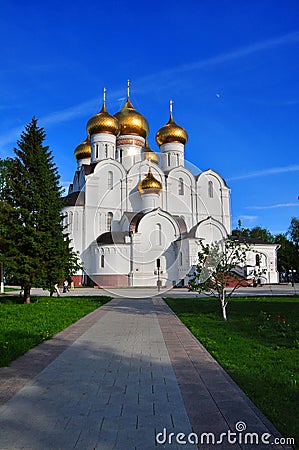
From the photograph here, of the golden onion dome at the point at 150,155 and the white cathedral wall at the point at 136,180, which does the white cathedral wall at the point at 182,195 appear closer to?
the white cathedral wall at the point at 136,180

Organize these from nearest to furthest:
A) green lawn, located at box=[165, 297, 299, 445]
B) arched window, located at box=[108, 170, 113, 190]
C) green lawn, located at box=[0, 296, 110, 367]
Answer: green lawn, located at box=[165, 297, 299, 445], green lawn, located at box=[0, 296, 110, 367], arched window, located at box=[108, 170, 113, 190]

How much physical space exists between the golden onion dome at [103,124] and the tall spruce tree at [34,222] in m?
25.5

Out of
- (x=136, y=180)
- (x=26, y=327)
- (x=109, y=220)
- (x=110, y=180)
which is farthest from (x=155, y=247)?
(x=26, y=327)

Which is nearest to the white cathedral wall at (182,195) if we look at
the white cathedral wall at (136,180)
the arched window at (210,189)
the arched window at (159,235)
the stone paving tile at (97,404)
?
the white cathedral wall at (136,180)

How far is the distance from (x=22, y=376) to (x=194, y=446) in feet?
10.5

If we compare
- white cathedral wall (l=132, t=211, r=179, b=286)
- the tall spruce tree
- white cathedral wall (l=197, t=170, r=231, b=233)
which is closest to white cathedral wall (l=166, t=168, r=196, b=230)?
white cathedral wall (l=197, t=170, r=231, b=233)

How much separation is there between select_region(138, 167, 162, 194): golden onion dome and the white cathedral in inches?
4.3

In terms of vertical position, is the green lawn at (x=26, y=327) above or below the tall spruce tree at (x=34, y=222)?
below

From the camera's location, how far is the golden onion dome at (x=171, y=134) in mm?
47562

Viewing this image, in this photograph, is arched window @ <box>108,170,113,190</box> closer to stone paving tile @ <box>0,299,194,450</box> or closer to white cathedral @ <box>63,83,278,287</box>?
white cathedral @ <box>63,83,278,287</box>

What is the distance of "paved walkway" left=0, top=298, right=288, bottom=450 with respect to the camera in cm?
353

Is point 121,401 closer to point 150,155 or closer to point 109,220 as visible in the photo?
point 109,220

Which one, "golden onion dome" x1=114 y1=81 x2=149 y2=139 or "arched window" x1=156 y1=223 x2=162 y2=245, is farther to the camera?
"golden onion dome" x1=114 y1=81 x2=149 y2=139

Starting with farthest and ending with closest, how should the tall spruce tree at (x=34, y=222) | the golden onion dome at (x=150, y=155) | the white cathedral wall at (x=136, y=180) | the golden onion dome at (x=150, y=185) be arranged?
the golden onion dome at (x=150, y=155)
the white cathedral wall at (x=136, y=180)
the golden onion dome at (x=150, y=185)
the tall spruce tree at (x=34, y=222)
